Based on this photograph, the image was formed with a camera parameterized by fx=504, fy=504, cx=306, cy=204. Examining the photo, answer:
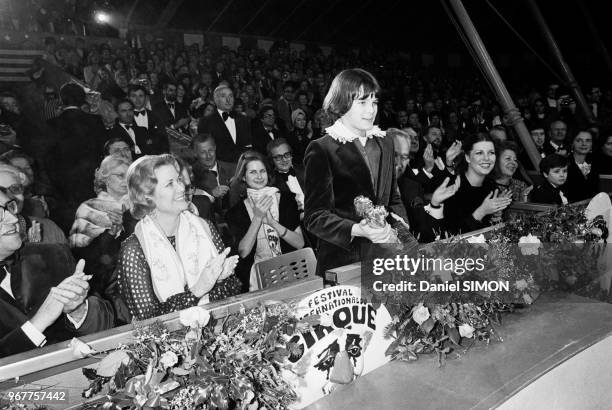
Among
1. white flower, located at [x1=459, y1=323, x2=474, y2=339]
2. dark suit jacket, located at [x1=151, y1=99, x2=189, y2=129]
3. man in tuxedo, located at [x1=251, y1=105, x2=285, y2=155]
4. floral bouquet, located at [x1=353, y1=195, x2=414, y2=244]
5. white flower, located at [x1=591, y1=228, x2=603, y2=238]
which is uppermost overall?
dark suit jacket, located at [x1=151, y1=99, x2=189, y2=129]

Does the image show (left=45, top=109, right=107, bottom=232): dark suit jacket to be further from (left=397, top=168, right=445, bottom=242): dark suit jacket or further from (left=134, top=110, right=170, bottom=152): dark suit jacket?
(left=397, top=168, right=445, bottom=242): dark suit jacket

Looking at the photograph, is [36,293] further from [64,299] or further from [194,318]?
[194,318]

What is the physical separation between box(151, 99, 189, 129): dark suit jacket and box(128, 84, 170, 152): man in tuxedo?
0.03 metres

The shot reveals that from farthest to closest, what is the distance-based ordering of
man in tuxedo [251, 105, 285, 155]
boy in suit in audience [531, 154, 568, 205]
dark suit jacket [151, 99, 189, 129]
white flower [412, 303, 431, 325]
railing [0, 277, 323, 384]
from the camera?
boy in suit in audience [531, 154, 568, 205] < man in tuxedo [251, 105, 285, 155] < dark suit jacket [151, 99, 189, 129] < white flower [412, 303, 431, 325] < railing [0, 277, 323, 384]

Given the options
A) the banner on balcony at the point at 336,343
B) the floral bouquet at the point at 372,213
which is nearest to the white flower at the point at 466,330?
the banner on balcony at the point at 336,343

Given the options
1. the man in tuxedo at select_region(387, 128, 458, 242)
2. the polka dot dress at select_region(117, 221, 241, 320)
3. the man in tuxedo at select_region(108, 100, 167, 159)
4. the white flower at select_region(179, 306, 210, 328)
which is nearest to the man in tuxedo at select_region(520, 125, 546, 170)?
the man in tuxedo at select_region(387, 128, 458, 242)

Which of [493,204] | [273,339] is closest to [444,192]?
[493,204]

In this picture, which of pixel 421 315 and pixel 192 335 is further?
pixel 421 315

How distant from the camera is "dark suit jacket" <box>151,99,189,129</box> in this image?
9.86 feet

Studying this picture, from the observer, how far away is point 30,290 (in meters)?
2.57

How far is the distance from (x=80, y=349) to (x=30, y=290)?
817mm

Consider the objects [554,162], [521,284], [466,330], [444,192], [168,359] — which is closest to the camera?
[168,359]

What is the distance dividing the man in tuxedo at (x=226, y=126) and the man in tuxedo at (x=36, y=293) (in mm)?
1134

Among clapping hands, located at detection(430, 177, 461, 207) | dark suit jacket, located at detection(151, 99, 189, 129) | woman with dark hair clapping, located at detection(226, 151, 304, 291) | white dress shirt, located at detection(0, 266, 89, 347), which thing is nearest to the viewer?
white dress shirt, located at detection(0, 266, 89, 347)
